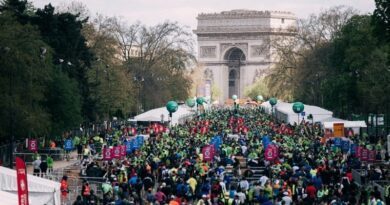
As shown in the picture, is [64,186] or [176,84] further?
[176,84]

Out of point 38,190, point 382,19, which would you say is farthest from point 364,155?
point 38,190

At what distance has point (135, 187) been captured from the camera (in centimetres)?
3981

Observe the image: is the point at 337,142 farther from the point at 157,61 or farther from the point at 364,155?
the point at 157,61

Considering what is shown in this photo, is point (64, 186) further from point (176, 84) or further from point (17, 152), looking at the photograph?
point (176, 84)

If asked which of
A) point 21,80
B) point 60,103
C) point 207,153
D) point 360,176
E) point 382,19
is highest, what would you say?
point 382,19

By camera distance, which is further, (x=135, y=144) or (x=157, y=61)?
(x=157, y=61)

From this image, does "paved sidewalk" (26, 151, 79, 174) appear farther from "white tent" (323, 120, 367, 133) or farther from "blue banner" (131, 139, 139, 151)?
"white tent" (323, 120, 367, 133)

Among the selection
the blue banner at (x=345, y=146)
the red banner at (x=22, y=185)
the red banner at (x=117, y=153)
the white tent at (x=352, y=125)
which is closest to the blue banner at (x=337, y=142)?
the blue banner at (x=345, y=146)

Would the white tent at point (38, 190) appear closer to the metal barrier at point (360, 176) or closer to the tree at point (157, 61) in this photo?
the metal barrier at point (360, 176)

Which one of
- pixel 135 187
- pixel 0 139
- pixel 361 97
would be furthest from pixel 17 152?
pixel 361 97

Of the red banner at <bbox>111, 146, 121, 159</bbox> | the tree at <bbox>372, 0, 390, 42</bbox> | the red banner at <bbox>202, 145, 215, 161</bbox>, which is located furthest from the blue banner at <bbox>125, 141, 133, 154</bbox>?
the tree at <bbox>372, 0, 390, 42</bbox>

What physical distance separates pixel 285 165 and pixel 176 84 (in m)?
85.3

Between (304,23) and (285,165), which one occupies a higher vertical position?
(304,23)

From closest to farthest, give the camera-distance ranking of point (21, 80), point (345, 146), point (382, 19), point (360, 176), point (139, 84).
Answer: point (360, 176), point (382, 19), point (345, 146), point (21, 80), point (139, 84)
